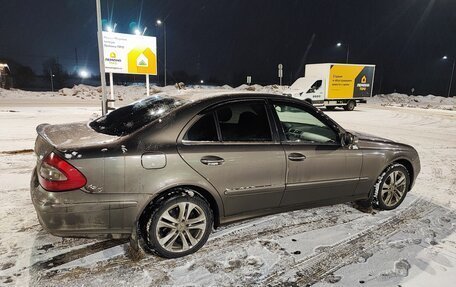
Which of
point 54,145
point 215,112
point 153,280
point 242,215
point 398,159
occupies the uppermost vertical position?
point 215,112

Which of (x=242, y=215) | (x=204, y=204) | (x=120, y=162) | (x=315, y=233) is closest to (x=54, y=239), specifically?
(x=120, y=162)

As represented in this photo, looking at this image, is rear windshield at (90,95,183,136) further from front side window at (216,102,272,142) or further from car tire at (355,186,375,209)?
car tire at (355,186,375,209)

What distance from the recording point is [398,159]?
439 cm

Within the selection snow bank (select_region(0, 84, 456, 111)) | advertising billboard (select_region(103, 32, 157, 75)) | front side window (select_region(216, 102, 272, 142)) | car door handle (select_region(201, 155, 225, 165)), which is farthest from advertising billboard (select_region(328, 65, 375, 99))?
car door handle (select_region(201, 155, 225, 165))

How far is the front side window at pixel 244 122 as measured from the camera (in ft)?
10.9

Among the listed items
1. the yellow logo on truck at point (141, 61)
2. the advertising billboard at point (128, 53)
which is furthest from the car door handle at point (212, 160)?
the yellow logo on truck at point (141, 61)

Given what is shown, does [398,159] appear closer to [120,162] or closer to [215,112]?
[215,112]

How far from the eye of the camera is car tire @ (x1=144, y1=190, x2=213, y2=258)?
9.88 feet

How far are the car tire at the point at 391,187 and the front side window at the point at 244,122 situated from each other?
6.20 ft

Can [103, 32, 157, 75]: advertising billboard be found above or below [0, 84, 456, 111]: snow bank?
above

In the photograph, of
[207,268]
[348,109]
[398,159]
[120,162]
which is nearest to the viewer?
[120,162]

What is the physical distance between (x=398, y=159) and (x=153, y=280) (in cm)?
345

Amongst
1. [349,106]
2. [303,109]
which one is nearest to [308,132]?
[303,109]

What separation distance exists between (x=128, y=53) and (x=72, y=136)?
11823mm
